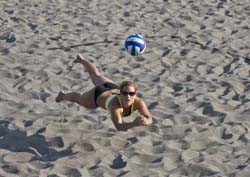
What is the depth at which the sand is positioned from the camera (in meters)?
5.54

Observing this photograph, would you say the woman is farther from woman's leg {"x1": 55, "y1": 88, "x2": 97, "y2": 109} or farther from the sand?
the sand

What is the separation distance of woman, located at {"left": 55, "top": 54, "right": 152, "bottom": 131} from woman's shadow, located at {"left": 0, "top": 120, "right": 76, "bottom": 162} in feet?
1.53

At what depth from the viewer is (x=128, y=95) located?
560 centimetres

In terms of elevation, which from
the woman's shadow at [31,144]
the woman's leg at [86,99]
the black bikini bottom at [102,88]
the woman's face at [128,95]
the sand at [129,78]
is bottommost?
the sand at [129,78]

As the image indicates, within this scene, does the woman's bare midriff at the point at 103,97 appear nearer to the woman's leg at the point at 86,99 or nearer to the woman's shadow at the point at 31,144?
the woman's leg at the point at 86,99

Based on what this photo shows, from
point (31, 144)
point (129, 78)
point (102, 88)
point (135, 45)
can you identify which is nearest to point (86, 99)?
point (102, 88)

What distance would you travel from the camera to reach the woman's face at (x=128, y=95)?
→ 5.56m

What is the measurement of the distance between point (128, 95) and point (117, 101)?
20 cm

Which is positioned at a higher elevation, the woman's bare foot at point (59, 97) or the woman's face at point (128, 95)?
the woman's face at point (128, 95)

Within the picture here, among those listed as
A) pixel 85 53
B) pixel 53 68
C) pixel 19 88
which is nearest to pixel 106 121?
pixel 19 88

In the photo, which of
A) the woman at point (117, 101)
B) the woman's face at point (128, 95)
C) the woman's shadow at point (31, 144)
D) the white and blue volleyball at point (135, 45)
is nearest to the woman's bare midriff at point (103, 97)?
the woman at point (117, 101)

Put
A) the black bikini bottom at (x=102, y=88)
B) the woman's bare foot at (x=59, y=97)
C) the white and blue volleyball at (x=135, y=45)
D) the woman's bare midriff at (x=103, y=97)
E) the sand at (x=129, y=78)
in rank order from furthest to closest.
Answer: the white and blue volleyball at (x=135, y=45), the woman's bare foot at (x=59, y=97), the black bikini bottom at (x=102, y=88), the woman's bare midriff at (x=103, y=97), the sand at (x=129, y=78)

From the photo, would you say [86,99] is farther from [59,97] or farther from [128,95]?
[128,95]

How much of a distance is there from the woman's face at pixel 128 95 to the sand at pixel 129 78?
0.39 m
